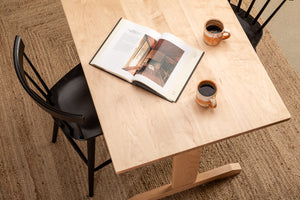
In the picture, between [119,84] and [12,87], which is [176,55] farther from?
[12,87]

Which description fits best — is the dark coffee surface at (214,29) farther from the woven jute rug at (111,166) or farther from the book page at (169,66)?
the woven jute rug at (111,166)

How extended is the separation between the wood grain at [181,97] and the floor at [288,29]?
108 centimetres

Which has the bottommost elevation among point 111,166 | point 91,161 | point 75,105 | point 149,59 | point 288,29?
point 111,166

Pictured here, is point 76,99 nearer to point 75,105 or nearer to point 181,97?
point 75,105

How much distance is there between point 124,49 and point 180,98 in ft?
1.12

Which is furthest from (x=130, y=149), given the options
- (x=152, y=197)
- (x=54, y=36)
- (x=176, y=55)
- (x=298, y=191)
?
(x=54, y=36)

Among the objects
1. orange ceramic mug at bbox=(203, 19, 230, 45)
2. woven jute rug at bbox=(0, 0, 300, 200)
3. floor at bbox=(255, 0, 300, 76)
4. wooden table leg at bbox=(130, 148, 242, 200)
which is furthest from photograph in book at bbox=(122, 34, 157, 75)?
floor at bbox=(255, 0, 300, 76)

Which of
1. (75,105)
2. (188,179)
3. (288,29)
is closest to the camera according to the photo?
(75,105)

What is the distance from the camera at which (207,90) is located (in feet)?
4.15

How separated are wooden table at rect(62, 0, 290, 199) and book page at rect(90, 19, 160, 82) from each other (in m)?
0.03

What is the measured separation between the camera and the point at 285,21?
2.51 metres

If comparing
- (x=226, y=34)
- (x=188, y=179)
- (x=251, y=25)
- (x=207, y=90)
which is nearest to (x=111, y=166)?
(x=188, y=179)

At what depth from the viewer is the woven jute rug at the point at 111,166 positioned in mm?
1912

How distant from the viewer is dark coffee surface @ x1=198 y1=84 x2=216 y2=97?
1.26m
